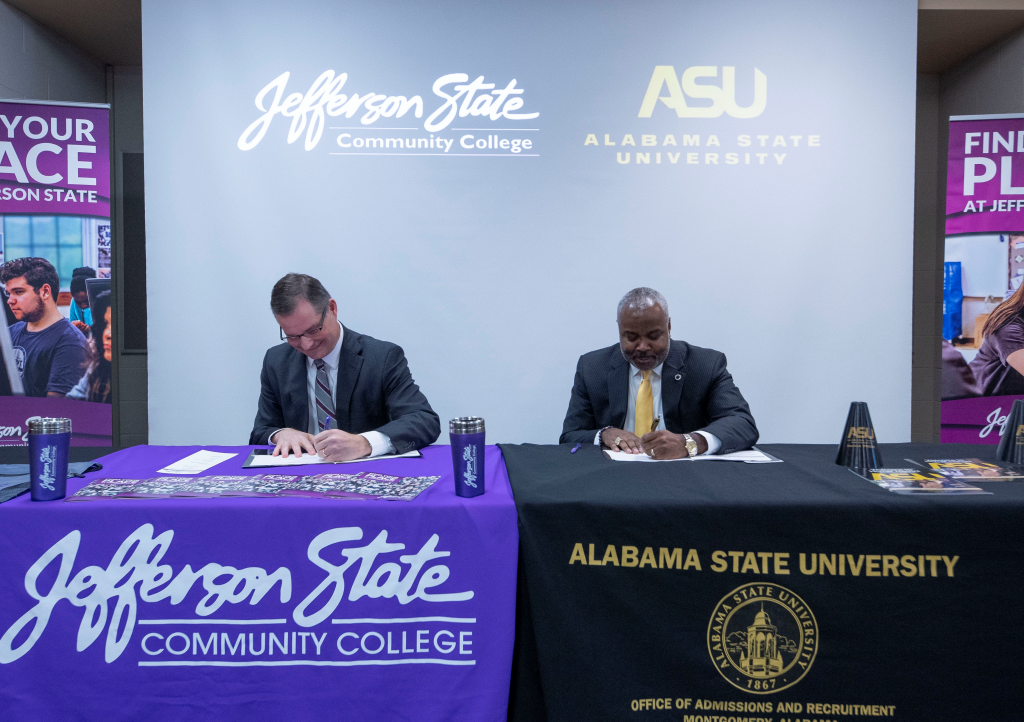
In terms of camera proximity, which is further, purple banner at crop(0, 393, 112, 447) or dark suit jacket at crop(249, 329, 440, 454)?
purple banner at crop(0, 393, 112, 447)

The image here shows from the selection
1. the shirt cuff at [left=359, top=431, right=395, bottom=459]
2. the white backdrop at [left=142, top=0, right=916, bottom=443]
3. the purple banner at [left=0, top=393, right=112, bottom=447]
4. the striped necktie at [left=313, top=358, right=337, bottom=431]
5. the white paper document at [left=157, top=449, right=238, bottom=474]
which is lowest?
the purple banner at [left=0, top=393, right=112, bottom=447]

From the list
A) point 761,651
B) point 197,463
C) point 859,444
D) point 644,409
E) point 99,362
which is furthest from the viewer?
point 99,362

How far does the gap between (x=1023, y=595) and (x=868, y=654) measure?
0.31m

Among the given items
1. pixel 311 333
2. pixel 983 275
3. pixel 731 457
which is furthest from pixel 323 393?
pixel 983 275

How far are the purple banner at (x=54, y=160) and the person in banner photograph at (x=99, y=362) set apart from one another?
0.47m

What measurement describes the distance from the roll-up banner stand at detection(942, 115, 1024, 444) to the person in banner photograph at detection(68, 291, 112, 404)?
4.22 m

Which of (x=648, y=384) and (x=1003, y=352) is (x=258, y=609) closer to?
(x=648, y=384)

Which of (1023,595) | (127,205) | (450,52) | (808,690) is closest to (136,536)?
(808,690)

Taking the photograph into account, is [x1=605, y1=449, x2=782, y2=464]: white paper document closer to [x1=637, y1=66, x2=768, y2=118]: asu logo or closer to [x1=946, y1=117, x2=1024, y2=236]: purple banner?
[x1=637, y1=66, x2=768, y2=118]: asu logo

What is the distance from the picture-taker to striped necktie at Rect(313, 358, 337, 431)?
2.17 meters

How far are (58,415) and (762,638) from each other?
3.20 meters

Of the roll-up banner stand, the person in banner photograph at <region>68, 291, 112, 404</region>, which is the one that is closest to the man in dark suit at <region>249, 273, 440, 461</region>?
the person in banner photograph at <region>68, 291, 112, 404</region>

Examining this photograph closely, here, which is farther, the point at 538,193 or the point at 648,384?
the point at 538,193

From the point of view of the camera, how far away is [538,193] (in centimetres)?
300
